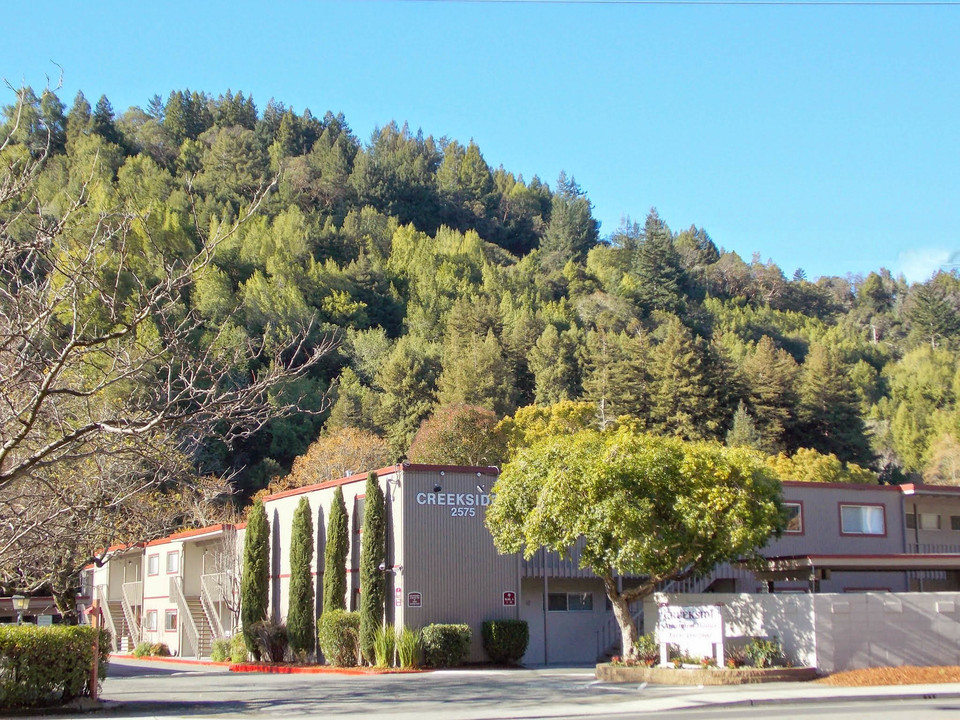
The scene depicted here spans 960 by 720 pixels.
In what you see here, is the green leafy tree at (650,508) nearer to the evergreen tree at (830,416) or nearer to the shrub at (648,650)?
the shrub at (648,650)

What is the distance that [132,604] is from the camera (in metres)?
53.7

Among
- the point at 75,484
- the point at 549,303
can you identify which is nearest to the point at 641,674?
the point at 75,484

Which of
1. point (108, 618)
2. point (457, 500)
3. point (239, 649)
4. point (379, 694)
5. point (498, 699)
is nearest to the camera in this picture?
point (498, 699)

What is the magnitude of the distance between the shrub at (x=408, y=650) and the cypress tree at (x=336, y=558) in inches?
152

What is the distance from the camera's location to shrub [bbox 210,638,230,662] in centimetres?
4044

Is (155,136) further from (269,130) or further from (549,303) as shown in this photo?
(549,303)

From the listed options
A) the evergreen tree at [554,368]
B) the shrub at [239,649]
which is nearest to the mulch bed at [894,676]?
the shrub at [239,649]

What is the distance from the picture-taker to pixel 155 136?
613 feet

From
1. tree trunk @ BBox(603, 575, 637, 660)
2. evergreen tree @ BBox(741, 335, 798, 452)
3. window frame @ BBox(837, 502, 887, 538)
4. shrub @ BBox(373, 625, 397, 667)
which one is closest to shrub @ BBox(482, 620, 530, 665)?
shrub @ BBox(373, 625, 397, 667)

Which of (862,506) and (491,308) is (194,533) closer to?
(862,506)

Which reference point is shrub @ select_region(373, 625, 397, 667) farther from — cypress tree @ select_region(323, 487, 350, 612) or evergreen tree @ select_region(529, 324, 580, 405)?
evergreen tree @ select_region(529, 324, 580, 405)

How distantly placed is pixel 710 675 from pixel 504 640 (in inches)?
368

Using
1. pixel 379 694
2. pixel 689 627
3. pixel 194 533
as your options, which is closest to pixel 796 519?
pixel 689 627

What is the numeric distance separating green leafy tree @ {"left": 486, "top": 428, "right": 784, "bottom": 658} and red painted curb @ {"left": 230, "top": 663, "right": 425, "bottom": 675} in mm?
6466
